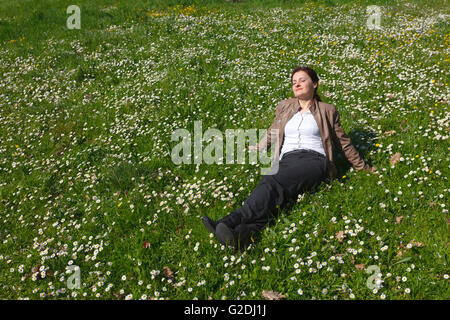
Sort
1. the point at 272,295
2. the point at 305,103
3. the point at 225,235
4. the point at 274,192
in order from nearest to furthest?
the point at 272,295, the point at 225,235, the point at 274,192, the point at 305,103

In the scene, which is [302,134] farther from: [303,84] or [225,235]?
[225,235]

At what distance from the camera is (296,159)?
4719 mm

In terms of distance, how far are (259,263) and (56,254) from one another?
10.0 ft

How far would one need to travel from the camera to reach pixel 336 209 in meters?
4.29

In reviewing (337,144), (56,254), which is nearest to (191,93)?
(337,144)

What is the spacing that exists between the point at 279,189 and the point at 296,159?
653mm

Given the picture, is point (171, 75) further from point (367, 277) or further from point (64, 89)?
point (367, 277)

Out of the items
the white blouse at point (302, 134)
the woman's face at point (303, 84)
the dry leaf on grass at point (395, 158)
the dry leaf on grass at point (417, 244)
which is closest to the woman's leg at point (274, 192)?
the white blouse at point (302, 134)

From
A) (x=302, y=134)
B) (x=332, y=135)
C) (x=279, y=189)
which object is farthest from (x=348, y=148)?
(x=279, y=189)

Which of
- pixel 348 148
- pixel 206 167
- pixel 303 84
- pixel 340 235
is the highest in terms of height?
pixel 303 84

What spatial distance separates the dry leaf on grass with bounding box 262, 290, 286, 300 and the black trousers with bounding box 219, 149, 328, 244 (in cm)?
72

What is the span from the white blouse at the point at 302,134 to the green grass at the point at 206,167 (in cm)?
69

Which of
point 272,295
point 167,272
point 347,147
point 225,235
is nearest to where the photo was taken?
point 272,295

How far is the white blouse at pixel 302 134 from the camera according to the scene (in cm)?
491
